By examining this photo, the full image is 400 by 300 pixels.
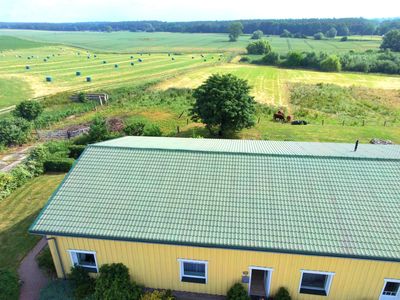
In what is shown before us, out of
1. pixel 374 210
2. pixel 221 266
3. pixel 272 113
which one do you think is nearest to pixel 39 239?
pixel 221 266

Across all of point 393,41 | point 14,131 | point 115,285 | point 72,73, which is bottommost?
point 72,73

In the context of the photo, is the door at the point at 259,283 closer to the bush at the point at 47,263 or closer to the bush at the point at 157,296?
the bush at the point at 157,296

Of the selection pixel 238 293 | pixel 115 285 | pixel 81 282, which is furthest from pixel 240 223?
pixel 81 282

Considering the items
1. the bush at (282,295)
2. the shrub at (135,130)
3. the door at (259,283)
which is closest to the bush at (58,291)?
the door at (259,283)

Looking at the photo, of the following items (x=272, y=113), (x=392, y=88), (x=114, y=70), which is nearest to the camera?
(x=272, y=113)

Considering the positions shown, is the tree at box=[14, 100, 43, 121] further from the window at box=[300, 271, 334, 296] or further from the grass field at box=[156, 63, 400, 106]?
the window at box=[300, 271, 334, 296]

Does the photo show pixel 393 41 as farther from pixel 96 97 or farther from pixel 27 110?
pixel 27 110

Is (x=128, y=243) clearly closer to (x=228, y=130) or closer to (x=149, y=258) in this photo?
(x=149, y=258)
